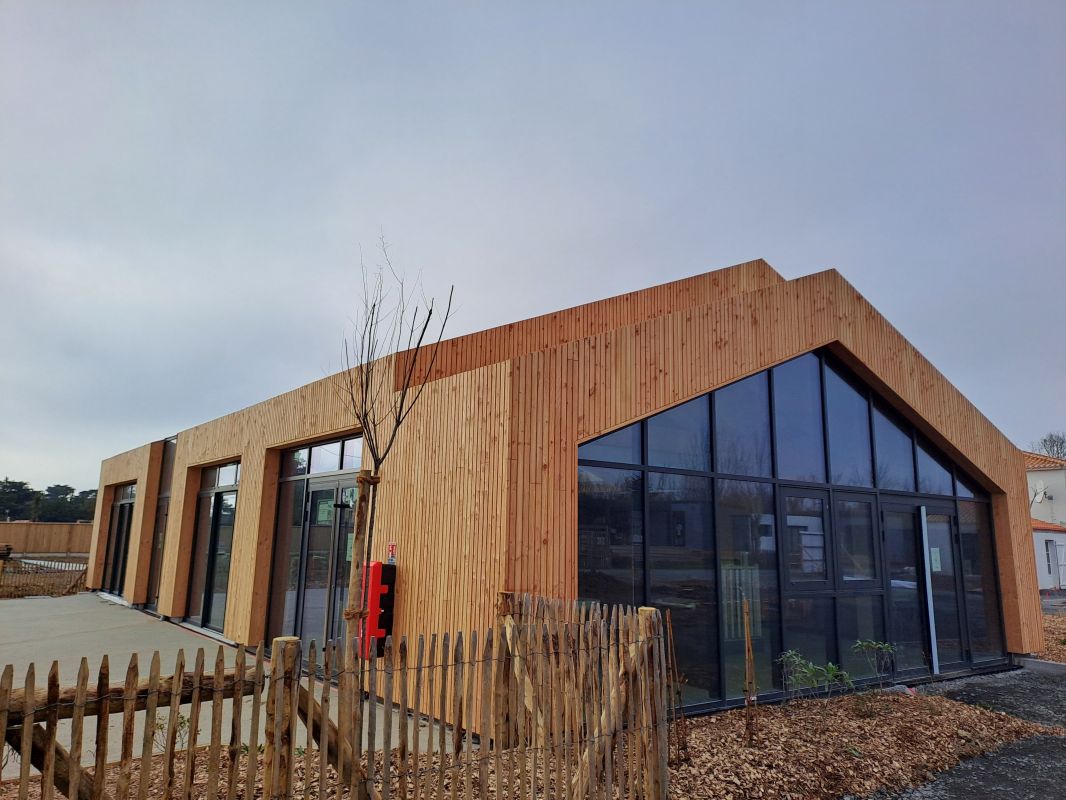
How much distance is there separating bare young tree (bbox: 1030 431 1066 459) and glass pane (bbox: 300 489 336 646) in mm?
48820

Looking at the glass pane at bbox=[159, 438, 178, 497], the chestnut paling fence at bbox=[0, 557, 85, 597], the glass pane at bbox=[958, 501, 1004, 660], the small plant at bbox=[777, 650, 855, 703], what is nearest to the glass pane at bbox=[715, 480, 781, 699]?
the small plant at bbox=[777, 650, 855, 703]

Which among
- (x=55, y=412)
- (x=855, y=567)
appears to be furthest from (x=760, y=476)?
(x=55, y=412)

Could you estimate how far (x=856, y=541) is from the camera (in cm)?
833

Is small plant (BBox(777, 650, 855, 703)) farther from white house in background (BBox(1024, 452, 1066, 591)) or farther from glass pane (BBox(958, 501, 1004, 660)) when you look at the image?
white house in background (BBox(1024, 452, 1066, 591))

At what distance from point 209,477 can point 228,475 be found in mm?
1180

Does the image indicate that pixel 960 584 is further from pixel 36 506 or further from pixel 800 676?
pixel 36 506

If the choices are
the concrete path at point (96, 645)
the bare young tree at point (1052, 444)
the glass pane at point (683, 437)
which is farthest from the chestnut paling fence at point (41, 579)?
the bare young tree at point (1052, 444)

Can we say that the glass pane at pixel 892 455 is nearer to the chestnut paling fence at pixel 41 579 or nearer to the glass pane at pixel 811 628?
the glass pane at pixel 811 628

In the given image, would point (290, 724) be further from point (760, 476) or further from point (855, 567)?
point (855, 567)

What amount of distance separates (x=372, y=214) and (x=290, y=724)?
259 inches

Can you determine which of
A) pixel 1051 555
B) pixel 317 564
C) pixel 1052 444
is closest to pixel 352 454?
pixel 317 564

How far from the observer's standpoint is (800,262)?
44.7ft

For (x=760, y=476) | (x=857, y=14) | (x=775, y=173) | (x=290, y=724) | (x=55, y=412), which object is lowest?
(x=290, y=724)

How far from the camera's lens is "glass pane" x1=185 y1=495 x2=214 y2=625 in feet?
37.5
